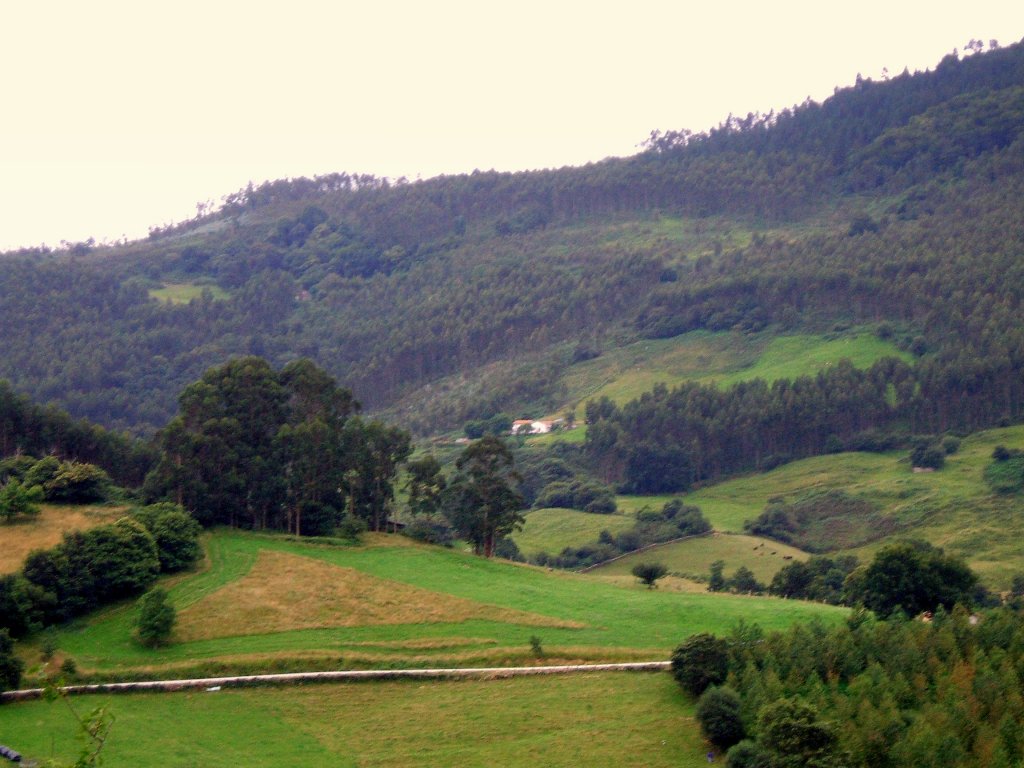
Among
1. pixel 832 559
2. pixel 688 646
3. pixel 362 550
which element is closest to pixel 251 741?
pixel 688 646

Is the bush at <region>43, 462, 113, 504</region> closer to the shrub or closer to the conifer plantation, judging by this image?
the conifer plantation

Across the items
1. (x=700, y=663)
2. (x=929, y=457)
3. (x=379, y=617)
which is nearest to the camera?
(x=700, y=663)

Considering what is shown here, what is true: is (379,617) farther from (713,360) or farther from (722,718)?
(713,360)

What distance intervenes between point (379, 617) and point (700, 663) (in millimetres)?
14951

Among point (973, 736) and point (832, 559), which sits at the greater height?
point (973, 736)

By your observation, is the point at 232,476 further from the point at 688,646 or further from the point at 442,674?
the point at 688,646

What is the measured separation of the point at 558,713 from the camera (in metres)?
41.2

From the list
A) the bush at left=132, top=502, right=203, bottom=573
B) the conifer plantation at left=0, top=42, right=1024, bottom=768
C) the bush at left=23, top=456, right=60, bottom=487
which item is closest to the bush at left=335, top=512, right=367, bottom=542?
the conifer plantation at left=0, top=42, right=1024, bottom=768

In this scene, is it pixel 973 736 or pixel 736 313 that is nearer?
pixel 973 736

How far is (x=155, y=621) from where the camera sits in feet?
152

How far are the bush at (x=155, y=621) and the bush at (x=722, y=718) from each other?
70.7 ft

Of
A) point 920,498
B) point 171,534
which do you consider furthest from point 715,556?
point 171,534

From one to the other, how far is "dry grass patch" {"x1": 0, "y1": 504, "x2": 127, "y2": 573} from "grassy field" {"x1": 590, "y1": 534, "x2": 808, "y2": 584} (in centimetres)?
3757

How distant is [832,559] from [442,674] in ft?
124
